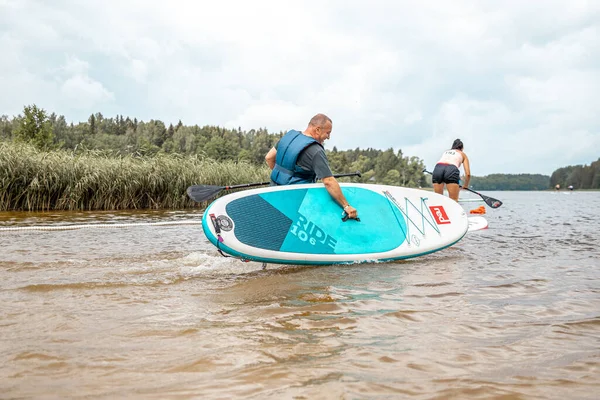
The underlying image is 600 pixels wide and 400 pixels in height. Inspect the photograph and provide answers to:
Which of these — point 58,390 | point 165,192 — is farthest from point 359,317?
point 165,192

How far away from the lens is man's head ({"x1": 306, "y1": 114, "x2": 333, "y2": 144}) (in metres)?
4.91

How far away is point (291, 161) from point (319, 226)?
0.73 meters

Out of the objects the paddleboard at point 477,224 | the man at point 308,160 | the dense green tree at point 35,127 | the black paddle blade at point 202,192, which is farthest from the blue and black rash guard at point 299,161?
the dense green tree at point 35,127

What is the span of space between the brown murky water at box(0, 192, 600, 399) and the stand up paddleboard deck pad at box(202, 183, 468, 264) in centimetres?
21

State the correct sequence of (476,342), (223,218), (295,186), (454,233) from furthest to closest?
(454,233)
(295,186)
(223,218)
(476,342)

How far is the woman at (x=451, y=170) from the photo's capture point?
843 centimetres

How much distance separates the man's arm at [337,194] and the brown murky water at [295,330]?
57 cm

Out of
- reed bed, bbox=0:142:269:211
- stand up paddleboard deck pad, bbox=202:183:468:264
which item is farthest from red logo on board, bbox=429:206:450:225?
reed bed, bbox=0:142:269:211

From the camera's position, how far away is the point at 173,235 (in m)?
7.36

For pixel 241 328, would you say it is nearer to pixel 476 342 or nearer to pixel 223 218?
pixel 476 342

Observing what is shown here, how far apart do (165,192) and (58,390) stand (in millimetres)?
12617

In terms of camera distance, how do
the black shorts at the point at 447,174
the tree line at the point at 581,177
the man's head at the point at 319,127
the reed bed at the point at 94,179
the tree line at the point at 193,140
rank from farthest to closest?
the tree line at the point at 581,177
the tree line at the point at 193,140
the reed bed at the point at 94,179
the black shorts at the point at 447,174
the man's head at the point at 319,127

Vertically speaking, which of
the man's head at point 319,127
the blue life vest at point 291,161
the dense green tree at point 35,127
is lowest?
the blue life vest at point 291,161

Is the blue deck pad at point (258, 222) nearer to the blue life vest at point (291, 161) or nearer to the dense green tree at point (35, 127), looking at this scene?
the blue life vest at point (291, 161)
